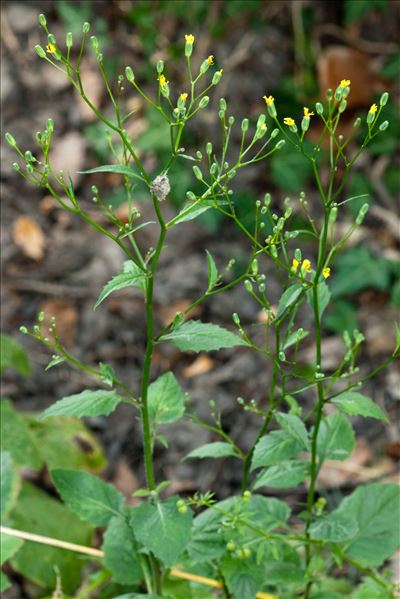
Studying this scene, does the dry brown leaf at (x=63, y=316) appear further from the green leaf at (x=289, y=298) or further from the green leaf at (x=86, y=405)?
the green leaf at (x=289, y=298)

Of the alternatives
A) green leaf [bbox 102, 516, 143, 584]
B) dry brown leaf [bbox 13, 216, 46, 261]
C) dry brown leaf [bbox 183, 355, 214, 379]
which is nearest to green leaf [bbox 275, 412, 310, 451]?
green leaf [bbox 102, 516, 143, 584]

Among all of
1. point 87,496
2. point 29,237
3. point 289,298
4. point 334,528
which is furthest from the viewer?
point 29,237

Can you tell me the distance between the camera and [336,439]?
6.52ft

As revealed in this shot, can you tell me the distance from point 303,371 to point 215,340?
1.77 metres

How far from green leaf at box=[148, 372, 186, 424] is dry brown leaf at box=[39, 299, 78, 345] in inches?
67.8

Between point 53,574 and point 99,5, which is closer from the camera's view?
point 53,574

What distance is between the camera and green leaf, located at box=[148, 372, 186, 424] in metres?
1.89

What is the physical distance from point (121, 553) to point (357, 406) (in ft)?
2.41

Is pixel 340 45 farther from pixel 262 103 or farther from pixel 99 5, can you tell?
pixel 99 5

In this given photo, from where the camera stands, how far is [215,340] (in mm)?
1544

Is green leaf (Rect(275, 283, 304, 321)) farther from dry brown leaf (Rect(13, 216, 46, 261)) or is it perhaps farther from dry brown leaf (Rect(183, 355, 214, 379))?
dry brown leaf (Rect(13, 216, 46, 261))

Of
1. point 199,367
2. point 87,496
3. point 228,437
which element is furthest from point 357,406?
point 199,367

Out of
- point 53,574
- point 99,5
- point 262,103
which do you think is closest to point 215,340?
point 53,574

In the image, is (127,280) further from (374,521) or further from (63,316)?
(63,316)
